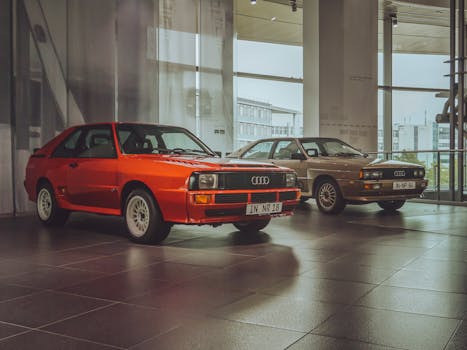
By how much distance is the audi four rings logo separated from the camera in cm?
602

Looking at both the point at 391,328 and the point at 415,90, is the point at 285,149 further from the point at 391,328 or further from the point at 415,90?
the point at 415,90

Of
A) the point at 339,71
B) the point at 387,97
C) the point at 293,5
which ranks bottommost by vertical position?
the point at 339,71

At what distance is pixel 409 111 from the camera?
22.6m

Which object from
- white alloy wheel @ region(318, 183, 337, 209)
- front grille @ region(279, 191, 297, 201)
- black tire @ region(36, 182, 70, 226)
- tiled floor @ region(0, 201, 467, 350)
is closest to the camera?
tiled floor @ region(0, 201, 467, 350)

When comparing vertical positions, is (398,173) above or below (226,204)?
above

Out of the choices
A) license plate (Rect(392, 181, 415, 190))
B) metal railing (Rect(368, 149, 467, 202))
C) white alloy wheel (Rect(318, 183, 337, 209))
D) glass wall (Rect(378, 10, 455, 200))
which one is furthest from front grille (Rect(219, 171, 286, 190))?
glass wall (Rect(378, 10, 455, 200))

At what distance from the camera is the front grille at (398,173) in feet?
29.2

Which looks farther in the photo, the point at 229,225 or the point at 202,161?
the point at 229,225

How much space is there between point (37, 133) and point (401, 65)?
56.1 ft

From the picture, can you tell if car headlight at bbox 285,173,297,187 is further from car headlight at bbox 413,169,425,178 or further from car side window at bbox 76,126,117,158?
car headlight at bbox 413,169,425,178

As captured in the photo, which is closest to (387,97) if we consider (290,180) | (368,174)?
(368,174)

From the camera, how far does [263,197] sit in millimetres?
6086

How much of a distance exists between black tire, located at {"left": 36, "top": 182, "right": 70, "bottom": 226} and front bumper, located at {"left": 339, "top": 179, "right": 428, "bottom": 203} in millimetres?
4398

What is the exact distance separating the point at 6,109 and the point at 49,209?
8.01 feet
